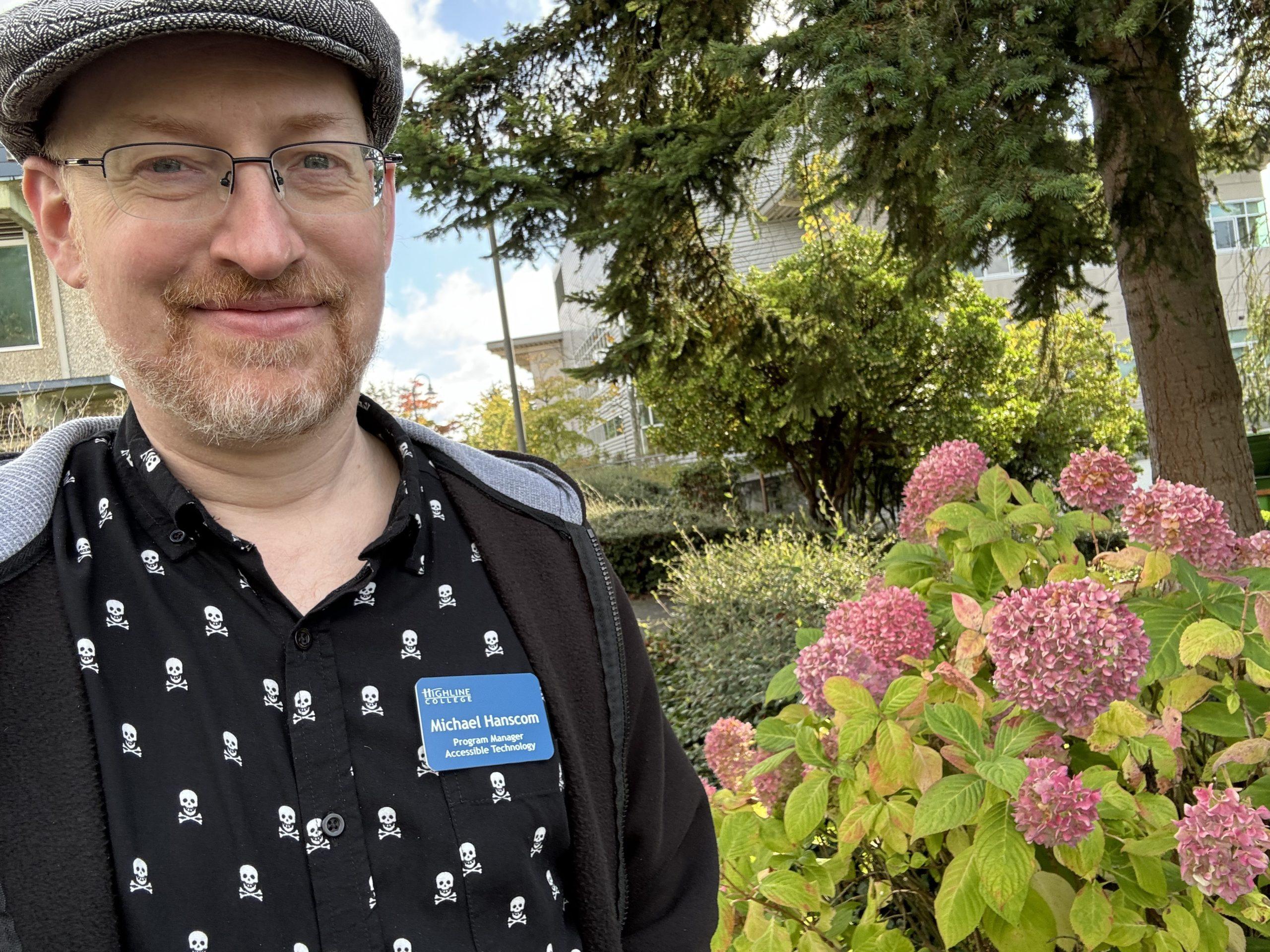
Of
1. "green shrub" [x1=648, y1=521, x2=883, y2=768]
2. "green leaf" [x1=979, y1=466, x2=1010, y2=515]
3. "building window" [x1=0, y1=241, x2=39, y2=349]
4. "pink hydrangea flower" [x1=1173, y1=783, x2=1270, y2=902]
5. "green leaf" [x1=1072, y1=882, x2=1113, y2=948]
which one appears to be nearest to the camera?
"pink hydrangea flower" [x1=1173, y1=783, x2=1270, y2=902]

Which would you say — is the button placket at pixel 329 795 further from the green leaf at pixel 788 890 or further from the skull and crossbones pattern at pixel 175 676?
the green leaf at pixel 788 890

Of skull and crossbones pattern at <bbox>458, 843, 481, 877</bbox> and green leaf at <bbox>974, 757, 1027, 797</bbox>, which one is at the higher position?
skull and crossbones pattern at <bbox>458, 843, 481, 877</bbox>

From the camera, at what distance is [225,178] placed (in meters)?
1.45

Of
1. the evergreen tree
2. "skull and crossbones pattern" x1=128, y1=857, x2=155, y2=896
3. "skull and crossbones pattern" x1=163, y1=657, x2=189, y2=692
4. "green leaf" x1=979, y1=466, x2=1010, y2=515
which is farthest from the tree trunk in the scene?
"skull and crossbones pattern" x1=128, y1=857, x2=155, y2=896

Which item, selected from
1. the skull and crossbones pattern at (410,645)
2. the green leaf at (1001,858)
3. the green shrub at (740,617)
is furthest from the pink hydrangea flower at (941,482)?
the green shrub at (740,617)

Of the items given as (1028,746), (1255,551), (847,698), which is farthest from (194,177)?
(1255,551)

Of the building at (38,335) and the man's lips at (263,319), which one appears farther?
the building at (38,335)

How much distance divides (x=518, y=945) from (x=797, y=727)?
37.7 inches

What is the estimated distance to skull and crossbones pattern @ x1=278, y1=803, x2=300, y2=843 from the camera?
1.31 meters

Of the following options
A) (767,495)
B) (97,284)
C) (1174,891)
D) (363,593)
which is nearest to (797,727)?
(1174,891)

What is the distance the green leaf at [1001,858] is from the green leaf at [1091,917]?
0.12 m

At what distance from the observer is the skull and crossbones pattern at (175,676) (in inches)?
53.2

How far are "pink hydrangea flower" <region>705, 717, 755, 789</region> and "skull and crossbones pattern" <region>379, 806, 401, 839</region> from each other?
1.26 meters

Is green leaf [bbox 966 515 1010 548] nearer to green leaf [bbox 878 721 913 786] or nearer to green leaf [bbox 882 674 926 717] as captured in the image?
green leaf [bbox 882 674 926 717]
